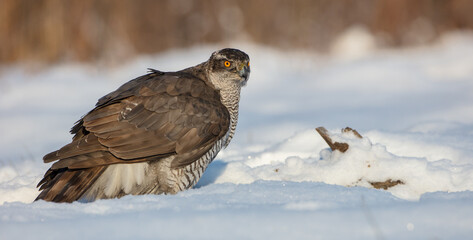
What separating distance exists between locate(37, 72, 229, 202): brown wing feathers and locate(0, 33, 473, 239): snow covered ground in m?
0.43

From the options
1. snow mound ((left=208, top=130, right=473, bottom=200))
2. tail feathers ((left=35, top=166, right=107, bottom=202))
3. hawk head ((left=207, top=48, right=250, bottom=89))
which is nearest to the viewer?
tail feathers ((left=35, top=166, right=107, bottom=202))

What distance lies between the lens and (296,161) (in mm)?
4773

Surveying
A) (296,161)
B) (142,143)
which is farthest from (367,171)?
(142,143)

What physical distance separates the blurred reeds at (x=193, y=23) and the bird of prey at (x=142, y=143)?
8536 mm

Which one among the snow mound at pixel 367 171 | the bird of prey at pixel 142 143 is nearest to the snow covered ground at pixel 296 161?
the snow mound at pixel 367 171

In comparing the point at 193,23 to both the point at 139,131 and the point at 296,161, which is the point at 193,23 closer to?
the point at 296,161

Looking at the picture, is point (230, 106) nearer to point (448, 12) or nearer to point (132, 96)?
point (132, 96)

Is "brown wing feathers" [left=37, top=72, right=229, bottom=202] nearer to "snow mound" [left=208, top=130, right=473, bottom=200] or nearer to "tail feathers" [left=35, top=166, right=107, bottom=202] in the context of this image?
"tail feathers" [left=35, top=166, right=107, bottom=202]

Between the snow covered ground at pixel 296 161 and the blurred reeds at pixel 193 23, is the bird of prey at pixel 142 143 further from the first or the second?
the blurred reeds at pixel 193 23

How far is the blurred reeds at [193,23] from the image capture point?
1259cm

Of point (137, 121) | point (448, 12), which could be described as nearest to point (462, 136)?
point (137, 121)

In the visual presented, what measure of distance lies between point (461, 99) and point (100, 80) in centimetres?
680

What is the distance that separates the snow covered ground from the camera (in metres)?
2.93

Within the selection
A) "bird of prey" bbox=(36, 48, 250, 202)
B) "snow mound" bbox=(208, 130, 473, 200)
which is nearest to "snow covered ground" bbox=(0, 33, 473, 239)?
"snow mound" bbox=(208, 130, 473, 200)
